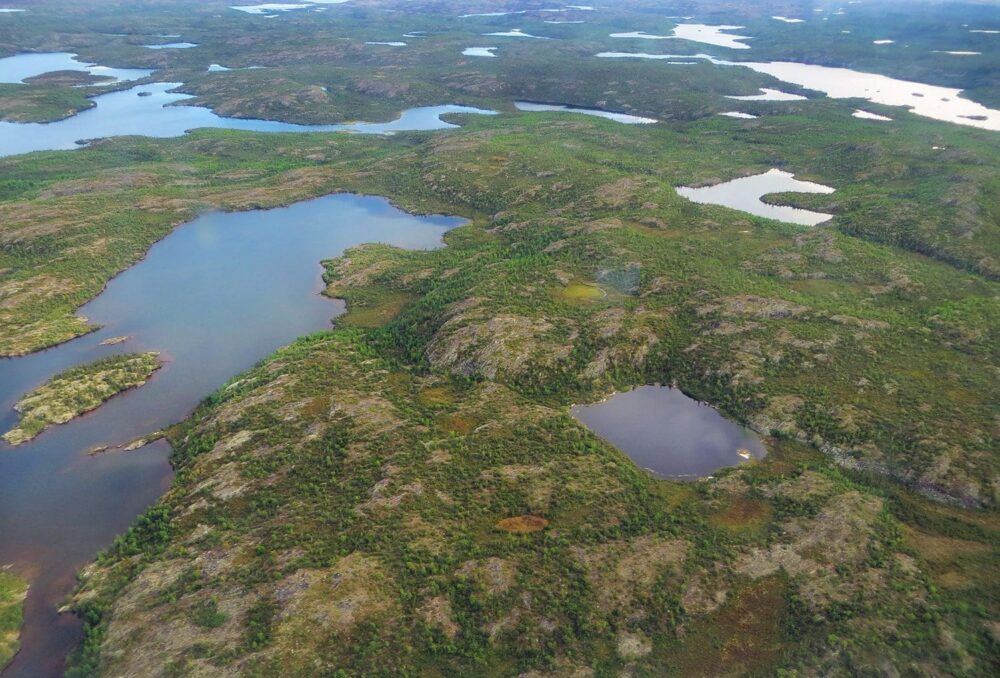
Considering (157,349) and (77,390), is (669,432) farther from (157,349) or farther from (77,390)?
(77,390)

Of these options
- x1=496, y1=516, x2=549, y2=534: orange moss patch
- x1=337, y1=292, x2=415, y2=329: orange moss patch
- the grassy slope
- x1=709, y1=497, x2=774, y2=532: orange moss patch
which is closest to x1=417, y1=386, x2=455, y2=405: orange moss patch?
x1=496, y1=516, x2=549, y2=534: orange moss patch

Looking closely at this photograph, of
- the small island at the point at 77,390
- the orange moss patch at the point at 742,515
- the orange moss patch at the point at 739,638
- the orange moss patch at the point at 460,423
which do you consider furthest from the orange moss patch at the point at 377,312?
the orange moss patch at the point at 739,638

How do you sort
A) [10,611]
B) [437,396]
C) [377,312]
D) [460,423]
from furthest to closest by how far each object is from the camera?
[377,312] → [437,396] → [460,423] → [10,611]

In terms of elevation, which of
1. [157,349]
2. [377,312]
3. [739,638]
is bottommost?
[739,638]

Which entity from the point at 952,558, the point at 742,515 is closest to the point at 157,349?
the point at 742,515

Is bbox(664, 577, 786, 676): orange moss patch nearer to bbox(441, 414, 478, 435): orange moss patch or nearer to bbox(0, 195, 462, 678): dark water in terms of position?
bbox(441, 414, 478, 435): orange moss patch

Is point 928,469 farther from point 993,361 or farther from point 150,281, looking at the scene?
point 150,281
